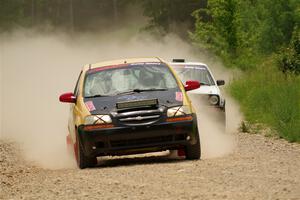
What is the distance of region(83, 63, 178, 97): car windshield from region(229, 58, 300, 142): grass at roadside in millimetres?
3801

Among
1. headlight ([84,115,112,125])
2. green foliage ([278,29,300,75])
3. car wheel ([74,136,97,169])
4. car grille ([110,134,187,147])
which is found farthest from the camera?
green foliage ([278,29,300,75])

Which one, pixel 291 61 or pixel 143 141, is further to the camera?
pixel 291 61

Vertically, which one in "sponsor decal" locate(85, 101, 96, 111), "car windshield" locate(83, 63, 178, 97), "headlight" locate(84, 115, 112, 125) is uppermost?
"car windshield" locate(83, 63, 178, 97)

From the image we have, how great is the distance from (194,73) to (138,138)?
28.2ft

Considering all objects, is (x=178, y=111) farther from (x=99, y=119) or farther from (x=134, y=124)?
(x=99, y=119)

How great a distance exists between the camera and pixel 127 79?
655 inches

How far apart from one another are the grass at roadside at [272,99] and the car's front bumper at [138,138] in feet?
14.8

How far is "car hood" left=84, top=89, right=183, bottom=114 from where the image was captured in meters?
15.5

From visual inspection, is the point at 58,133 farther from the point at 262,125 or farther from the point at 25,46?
the point at 25,46

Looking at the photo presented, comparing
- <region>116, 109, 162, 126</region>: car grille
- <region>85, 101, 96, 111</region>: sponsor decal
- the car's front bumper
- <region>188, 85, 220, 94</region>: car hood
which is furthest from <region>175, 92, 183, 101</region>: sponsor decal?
<region>188, 85, 220, 94</region>: car hood

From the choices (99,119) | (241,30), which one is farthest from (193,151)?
(241,30)

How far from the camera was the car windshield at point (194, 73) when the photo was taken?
23.5 m

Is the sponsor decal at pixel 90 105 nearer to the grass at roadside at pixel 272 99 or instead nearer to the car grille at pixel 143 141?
the car grille at pixel 143 141

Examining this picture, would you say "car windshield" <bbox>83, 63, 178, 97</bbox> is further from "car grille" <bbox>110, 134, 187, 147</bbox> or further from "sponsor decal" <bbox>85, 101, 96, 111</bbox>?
"car grille" <bbox>110, 134, 187, 147</bbox>
